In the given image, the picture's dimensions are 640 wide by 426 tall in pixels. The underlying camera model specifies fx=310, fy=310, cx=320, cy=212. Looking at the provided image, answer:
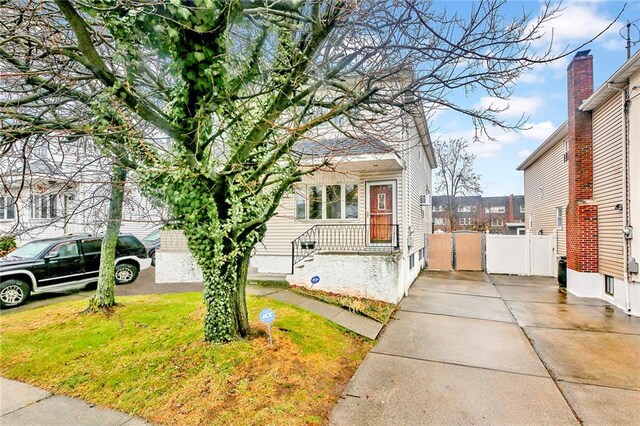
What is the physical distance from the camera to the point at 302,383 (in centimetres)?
406

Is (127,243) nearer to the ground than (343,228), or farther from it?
nearer to the ground

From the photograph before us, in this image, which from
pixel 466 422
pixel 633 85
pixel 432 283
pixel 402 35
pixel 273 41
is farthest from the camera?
pixel 432 283

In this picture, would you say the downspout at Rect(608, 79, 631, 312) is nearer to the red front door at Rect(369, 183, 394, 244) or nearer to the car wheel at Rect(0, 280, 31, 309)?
the red front door at Rect(369, 183, 394, 244)

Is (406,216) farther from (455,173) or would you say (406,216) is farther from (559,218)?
(455,173)

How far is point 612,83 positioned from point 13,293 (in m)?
15.9

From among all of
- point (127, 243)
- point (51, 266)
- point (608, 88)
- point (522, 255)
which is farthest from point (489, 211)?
point (51, 266)

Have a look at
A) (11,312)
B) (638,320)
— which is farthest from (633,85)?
(11,312)

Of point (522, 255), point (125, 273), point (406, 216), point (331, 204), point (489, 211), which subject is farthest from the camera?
point (489, 211)

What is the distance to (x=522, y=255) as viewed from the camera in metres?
13.2

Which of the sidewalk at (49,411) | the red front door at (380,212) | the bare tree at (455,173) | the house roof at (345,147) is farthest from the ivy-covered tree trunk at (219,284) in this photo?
the bare tree at (455,173)

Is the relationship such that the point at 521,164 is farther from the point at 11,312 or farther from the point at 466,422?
the point at 11,312

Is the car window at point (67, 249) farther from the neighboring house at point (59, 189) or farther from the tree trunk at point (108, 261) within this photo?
the tree trunk at point (108, 261)

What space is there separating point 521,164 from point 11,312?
22.5 m

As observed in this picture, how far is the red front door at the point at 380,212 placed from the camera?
10102mm
